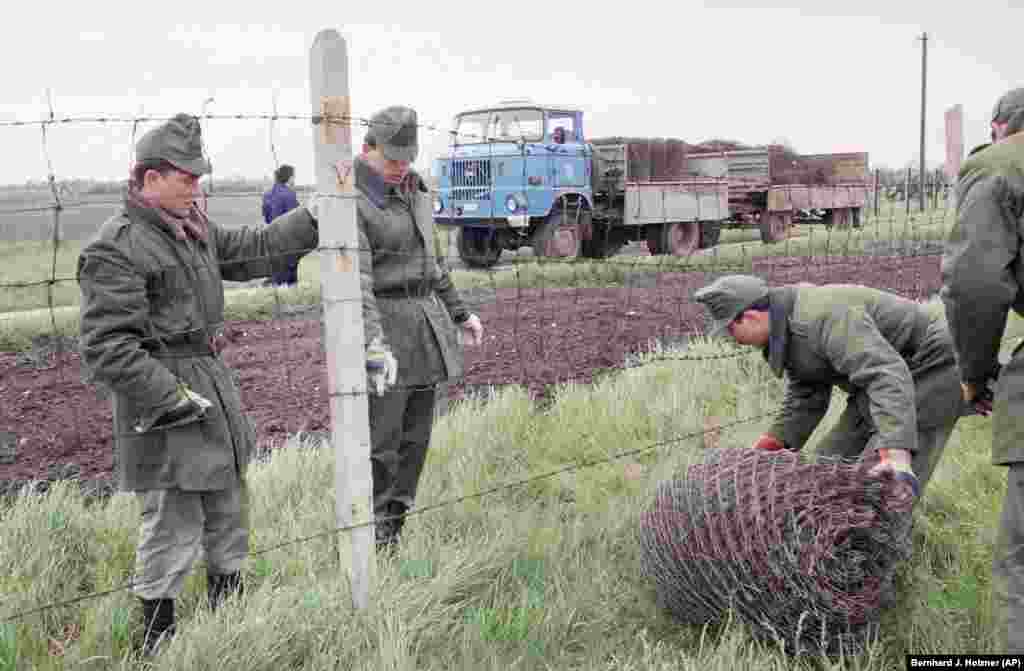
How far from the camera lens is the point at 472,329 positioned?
4.16 m

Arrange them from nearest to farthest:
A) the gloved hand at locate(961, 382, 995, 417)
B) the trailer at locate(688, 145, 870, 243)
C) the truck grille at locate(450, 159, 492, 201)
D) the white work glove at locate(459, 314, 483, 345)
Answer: the gloved hand at locate(961, 382, 995, 417) → the white work glove at locate(459, 314, 483, 345) → the truck grille at locate(450, 159, 492, 201) → the trailer at locate(688, 145, 870, 243)

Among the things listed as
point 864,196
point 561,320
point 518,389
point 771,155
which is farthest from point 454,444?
point 864,196

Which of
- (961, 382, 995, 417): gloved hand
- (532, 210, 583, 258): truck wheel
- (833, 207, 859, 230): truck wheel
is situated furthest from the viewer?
(833, 207, 859, 230): truck wheel

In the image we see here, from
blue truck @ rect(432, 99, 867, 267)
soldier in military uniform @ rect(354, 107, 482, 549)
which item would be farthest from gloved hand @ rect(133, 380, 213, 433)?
blue truck @ rect(432, 99, 867, 267)

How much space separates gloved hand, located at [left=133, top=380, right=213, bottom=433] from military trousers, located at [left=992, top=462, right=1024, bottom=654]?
2.19 meters

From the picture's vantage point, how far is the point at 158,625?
304cm

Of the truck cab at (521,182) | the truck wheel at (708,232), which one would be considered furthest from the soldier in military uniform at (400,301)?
the truck wheel at (708,232)

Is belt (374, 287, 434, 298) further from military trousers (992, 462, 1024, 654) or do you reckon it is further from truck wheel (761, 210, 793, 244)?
truck wheel (761, 210, 793, 244)

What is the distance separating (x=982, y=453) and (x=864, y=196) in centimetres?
2233

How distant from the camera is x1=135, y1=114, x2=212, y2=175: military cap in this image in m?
2.88

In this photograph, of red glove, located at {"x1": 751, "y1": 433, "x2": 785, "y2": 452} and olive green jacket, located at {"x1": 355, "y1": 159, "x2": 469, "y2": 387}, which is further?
red glove, located at {"x1": 751, "y1": 433, "x2": 785, "y2": 452}

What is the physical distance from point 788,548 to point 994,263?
102 cm

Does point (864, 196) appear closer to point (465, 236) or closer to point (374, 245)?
point (465, 236)

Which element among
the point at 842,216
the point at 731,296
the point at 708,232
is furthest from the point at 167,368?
the point at 842,216
